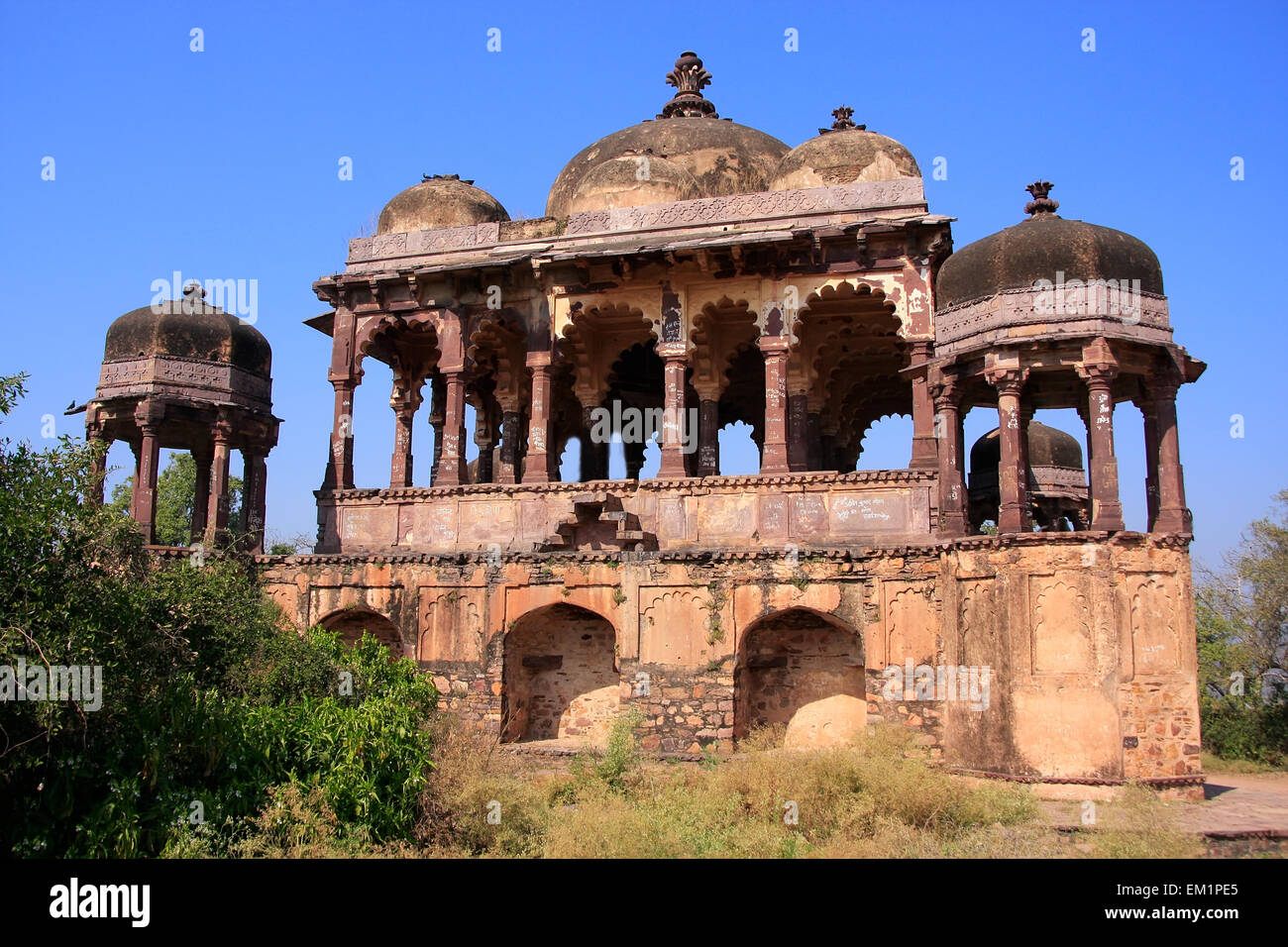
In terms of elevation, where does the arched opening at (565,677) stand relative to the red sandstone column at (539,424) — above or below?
below

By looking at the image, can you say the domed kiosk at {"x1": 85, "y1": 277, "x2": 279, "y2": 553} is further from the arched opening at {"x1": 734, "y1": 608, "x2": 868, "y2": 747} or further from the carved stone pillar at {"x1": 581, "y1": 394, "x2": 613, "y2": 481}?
the arched opening at {"x1": 734, "y1": 608, "x2": 868, "y2": 747}

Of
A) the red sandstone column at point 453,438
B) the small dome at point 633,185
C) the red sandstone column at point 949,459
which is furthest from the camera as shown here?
the small dome at point 633,185

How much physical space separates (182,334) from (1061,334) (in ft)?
45.5

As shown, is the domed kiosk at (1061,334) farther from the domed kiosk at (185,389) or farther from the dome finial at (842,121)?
the domed kiosk at (185,389)

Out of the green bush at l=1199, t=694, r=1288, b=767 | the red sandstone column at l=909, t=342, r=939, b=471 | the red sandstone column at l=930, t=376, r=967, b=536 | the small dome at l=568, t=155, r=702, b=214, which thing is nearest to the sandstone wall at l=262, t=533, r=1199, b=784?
the red sandstone column at l=930, t=376, r=967, b=536

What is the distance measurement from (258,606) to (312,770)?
14.4ft

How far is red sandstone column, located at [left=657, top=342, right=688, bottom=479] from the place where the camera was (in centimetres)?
1769

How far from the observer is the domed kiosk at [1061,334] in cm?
1439

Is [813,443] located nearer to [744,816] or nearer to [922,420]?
[922,420]

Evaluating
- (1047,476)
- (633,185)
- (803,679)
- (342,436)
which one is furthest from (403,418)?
(1047,476)

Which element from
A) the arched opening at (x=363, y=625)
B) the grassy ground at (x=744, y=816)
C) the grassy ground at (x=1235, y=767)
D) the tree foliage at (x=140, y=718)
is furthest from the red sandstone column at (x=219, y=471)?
the grassy ground at (x=1235, y=767)

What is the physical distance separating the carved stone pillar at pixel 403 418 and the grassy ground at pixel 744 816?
22.6 feet

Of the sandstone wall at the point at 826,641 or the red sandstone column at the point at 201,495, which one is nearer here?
the sandstone wall at the point at 826,641

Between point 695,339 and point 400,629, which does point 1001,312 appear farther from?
point 400,629
